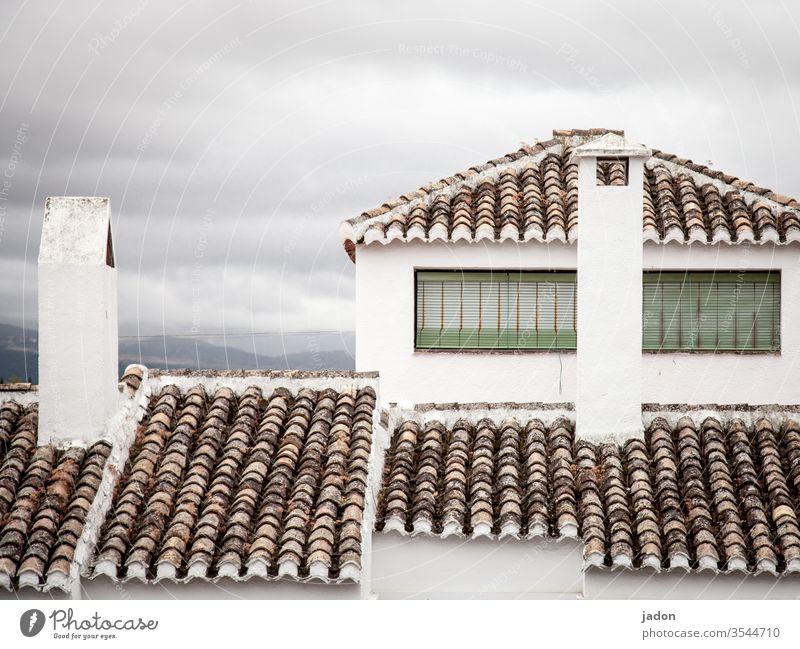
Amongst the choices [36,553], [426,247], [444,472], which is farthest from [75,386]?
[426,247]

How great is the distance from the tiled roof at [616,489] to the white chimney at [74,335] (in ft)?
9.00

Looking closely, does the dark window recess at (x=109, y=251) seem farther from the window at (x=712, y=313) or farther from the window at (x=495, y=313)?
the window at (x=712, y=313)

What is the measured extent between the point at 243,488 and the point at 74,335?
2.14 metres

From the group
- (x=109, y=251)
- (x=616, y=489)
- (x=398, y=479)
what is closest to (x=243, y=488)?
(x=398, y=479)

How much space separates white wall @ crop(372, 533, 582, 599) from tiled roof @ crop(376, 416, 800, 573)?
16 centimetres

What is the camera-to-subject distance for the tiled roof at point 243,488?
960 cm

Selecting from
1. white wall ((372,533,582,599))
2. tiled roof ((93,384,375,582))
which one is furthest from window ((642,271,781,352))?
white wall ((372,533,582,599))

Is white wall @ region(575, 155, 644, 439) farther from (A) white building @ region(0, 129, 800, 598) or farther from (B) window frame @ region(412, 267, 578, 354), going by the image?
(B) window frame @ region(412, 267, 578, 354)

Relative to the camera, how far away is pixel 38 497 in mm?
10148

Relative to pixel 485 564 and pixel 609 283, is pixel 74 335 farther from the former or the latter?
pixel 609 283

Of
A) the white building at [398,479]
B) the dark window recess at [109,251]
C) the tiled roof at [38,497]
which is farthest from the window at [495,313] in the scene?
the tiled roof at [38,497]

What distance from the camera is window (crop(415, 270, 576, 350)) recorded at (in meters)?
16.5
